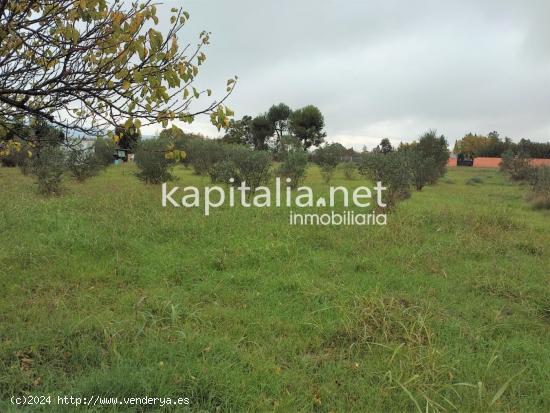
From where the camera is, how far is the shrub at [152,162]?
12.2 meters

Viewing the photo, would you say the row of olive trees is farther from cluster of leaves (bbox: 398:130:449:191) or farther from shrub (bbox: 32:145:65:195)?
shrub (bbox: 32:145:65:195)

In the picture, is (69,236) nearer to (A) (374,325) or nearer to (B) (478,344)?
(A) (374,325)

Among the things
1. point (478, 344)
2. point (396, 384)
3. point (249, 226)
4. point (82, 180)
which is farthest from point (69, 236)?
point (82, 180)

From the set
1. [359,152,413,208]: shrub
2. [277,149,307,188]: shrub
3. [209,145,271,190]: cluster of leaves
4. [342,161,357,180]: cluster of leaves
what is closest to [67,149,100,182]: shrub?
[209,145,271,190]: cluster of leaves

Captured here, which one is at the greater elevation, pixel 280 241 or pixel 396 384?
pixel 280 241

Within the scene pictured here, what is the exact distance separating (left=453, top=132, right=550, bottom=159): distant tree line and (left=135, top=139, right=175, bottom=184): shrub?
18700mm

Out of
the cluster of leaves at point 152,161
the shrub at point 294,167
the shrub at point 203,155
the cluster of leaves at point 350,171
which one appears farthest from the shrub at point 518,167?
the cluster of leaves at point 152,161

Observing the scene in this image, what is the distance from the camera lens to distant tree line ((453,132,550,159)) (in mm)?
34316

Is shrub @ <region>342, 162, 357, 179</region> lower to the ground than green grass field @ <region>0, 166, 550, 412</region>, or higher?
higher

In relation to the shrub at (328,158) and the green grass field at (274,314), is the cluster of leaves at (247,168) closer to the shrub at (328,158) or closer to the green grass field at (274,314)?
the green grass field at (274,314)

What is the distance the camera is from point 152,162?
12.2 meters

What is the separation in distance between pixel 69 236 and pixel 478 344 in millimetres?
5290

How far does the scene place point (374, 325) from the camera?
139 inches

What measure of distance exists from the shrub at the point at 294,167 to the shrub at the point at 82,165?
6335 mm
